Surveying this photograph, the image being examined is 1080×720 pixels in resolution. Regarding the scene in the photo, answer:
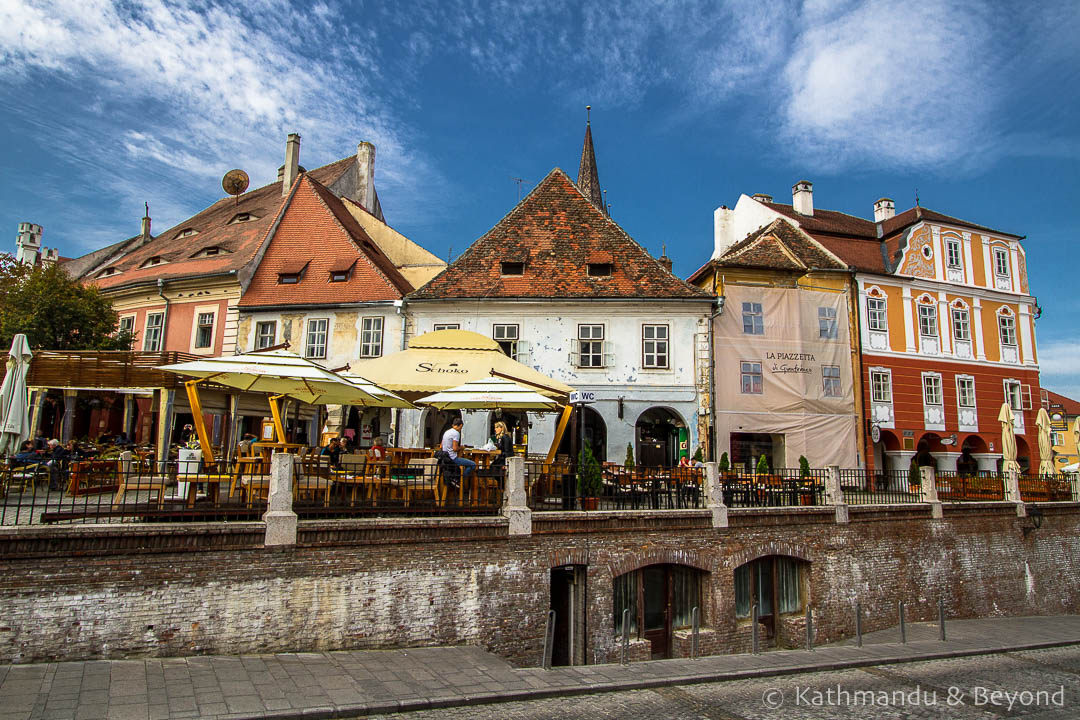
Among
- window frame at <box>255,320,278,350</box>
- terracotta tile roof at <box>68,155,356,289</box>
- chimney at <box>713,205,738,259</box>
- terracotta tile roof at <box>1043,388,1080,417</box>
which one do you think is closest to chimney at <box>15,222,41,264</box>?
terracotta tile roof at <box>68,155,356,289</box>

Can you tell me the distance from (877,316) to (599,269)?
12.3 metres

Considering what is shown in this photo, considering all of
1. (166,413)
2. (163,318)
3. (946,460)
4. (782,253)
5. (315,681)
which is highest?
(782,253)

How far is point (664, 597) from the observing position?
529 inches

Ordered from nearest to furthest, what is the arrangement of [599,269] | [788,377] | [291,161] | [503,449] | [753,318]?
[503,449] < [599,269] < [788,377] < [753,318] < [291,161]

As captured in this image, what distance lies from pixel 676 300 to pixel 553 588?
13856mm

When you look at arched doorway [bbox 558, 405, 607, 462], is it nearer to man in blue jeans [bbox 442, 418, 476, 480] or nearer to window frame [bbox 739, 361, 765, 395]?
window frame [bbox 739, 361, 765, 395]

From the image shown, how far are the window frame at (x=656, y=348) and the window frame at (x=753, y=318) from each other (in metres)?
3.84

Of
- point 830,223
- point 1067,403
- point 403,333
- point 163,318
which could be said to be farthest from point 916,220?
point 1067,403

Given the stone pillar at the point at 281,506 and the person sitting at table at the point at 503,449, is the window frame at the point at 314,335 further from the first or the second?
the stone pillar at the point at 281,506

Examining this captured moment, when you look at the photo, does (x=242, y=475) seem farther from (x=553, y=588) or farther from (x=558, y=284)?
(x=558, y=284)

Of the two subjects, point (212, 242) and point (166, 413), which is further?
point (212, 242)

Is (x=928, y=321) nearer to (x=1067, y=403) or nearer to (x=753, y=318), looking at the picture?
(x=753, y=318)

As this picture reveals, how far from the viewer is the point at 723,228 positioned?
→ 35.8 m

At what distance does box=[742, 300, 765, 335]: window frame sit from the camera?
1040 inches
